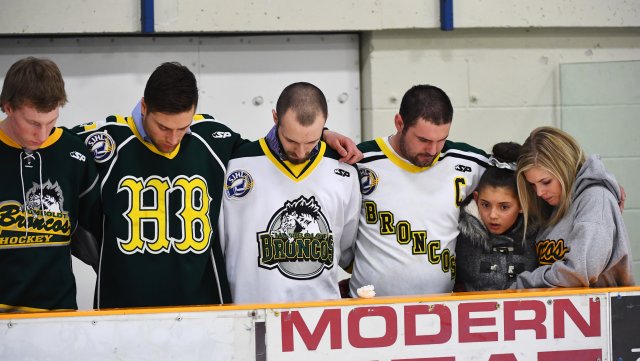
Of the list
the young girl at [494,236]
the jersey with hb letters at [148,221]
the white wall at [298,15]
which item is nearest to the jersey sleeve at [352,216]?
the young girl at [494,236]

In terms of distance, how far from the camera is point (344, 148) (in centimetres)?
283

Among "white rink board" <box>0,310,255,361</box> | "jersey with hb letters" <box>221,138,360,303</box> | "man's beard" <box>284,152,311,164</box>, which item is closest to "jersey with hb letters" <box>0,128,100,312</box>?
"white rink board" <box>0,310,255,361</box>

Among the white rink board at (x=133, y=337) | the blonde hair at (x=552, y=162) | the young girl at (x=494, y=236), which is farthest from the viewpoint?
the young girl at (x=494, y=236)

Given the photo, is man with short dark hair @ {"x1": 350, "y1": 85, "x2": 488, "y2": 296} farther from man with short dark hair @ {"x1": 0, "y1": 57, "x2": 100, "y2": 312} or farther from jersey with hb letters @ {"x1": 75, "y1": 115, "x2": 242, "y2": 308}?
man with short dark hair @ {"x1": 0, "y1": 57, "x2": 100, "y2": 312}

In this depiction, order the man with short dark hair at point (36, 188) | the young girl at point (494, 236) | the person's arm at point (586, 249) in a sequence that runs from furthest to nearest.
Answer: the young girl at point (494, 236), the person's arm at point (586, 249), the man with short dark hair at point (36, 188)

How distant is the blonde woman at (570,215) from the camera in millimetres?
2479

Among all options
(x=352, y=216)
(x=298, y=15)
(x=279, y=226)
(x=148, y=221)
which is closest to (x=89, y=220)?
(x=148, y=221)

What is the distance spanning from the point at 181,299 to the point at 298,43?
2094 millimetres

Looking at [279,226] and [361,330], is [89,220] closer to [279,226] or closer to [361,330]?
[279,226]

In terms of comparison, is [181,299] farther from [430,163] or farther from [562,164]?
[562,164]

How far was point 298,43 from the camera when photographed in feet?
14.4

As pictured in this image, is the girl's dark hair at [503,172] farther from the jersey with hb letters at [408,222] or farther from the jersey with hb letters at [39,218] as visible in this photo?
the jersey with hb letters at [39,218]

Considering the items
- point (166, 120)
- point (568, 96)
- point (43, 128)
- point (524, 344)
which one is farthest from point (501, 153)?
point (568, 96)

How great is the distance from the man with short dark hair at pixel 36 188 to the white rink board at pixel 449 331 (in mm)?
695
